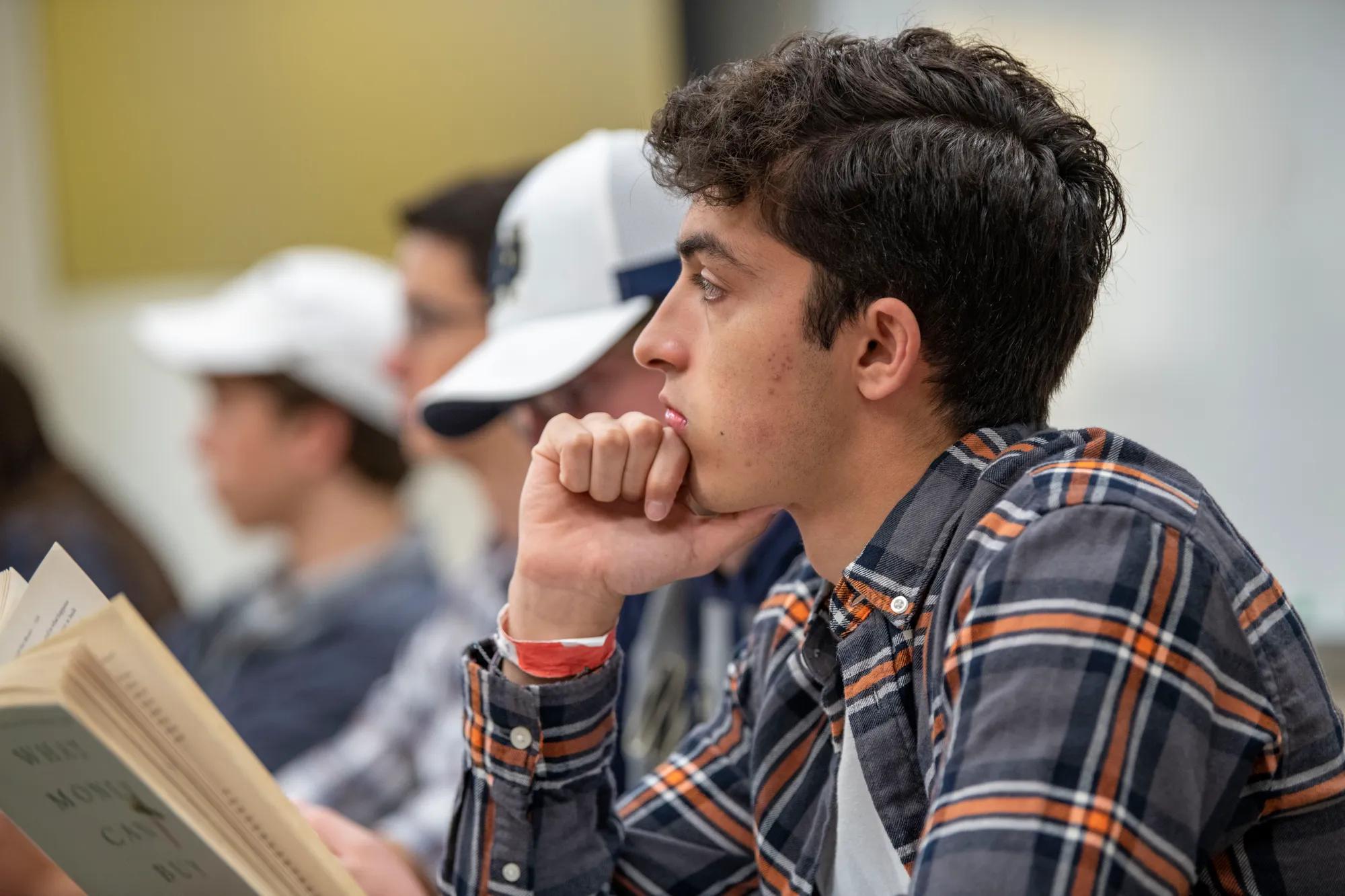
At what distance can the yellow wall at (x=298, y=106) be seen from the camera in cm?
288

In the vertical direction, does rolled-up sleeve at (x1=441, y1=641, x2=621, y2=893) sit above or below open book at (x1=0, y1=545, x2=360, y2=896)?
below

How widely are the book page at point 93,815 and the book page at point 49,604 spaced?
7 centimetres

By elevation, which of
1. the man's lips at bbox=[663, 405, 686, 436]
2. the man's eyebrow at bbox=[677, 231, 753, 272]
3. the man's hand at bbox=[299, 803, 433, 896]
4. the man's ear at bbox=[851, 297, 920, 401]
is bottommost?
the man's hand at bbox=[299, 803, 433, 896]

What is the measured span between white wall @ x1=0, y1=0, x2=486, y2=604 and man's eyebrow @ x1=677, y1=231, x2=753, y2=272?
293cm

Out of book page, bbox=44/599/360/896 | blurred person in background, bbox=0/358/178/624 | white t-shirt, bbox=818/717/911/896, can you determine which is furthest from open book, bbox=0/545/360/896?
blurred person in background, bbox=0/358/178/624

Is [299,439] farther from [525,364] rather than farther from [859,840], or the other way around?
[859,840]

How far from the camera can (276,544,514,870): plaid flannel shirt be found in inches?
73.0

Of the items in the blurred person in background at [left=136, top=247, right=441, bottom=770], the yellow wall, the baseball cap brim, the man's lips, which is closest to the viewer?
the man's lips

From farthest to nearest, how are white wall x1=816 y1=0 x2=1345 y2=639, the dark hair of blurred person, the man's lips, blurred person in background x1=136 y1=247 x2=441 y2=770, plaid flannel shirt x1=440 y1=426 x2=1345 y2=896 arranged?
blurred person in background x1=136 y1=247 x2=441 y2=770 < the dark hair of blurred person < white wall x1=816 y1=0 x2=1345 y2=639 < the man's lips < plaid flannel shirt x1=440 y1=426 x2=1345 y2=896

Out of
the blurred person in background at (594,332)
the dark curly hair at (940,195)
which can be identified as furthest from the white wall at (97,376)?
the dark curly hair at (940,195)

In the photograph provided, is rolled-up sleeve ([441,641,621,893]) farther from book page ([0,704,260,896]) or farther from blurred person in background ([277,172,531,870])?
blurred person in background ([277,172,531,870])

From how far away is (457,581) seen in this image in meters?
2.10

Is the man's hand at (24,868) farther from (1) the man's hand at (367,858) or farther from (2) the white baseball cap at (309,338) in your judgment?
(2) the white baseball cap at (309,338)

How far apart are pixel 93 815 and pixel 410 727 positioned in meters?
1.23
